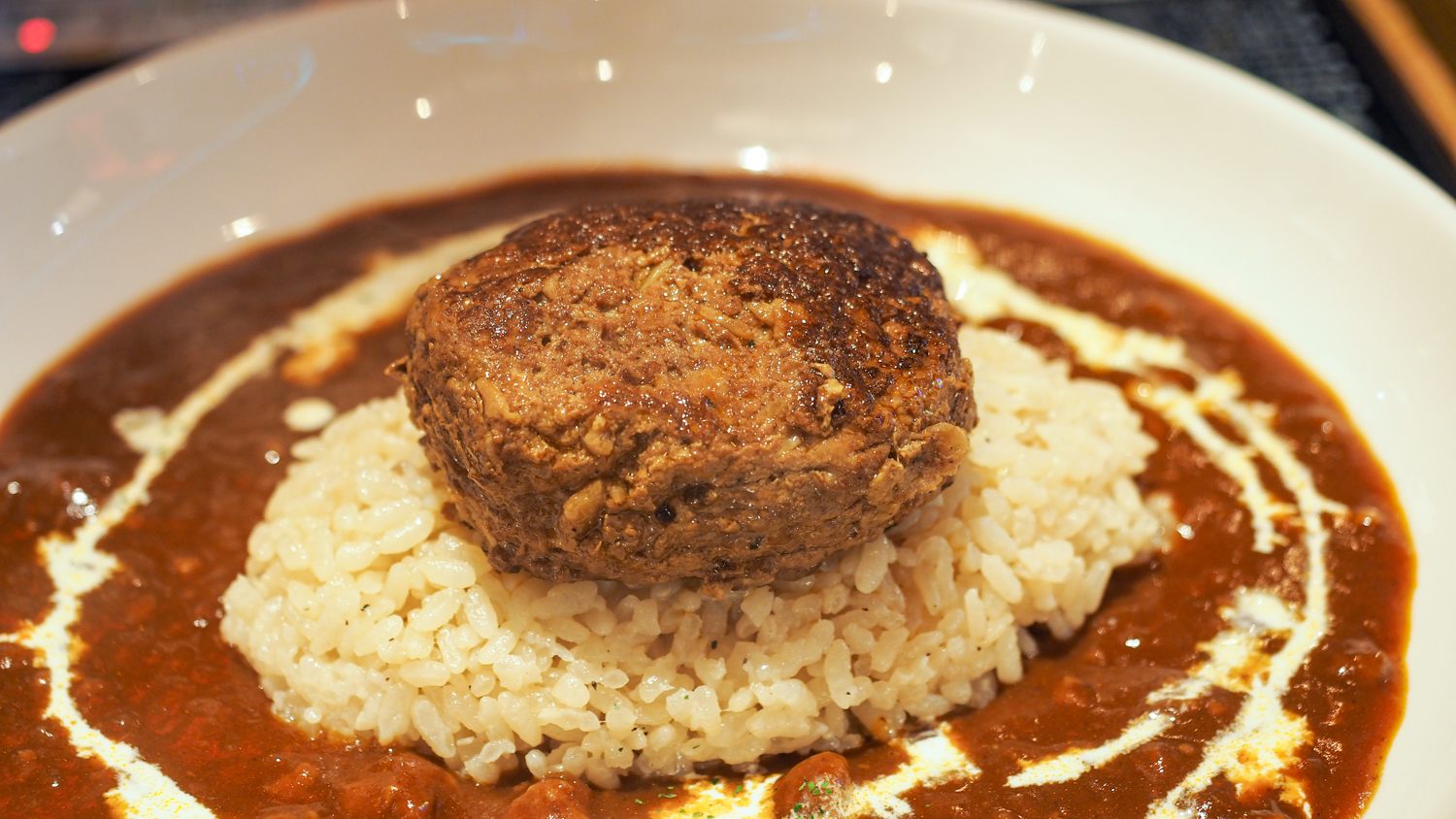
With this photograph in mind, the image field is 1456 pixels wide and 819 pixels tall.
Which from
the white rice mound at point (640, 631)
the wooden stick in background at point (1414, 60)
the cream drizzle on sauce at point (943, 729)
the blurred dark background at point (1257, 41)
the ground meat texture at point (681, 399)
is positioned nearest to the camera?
the ground meat texture at point (681, 399)

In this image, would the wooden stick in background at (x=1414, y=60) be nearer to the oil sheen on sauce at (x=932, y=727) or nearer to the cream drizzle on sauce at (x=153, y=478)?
the oil sheen on sauce at (x=932, y=727)

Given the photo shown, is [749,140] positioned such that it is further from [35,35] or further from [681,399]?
[35,35]

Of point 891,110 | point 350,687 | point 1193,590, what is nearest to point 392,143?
point 891,110

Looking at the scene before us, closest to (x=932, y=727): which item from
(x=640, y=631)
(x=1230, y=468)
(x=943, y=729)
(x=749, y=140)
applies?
(x=943, y=729)

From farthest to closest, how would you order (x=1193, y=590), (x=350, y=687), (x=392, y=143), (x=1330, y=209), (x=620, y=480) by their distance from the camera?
(x=392, y=143) < (x=1330, y=209) < (x=1193, y=590) < (x=350, y=687) < (x=620, y=480)

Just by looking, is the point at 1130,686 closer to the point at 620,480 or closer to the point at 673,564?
the point at 673,564

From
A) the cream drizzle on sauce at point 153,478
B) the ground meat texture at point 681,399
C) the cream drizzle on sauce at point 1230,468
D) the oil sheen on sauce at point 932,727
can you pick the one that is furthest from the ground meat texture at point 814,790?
the cream drizzle on sauce at point 153,478

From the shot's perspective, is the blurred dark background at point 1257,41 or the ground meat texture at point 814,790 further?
Answer: the blurred dark background at point 1257,41

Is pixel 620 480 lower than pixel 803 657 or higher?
higher
